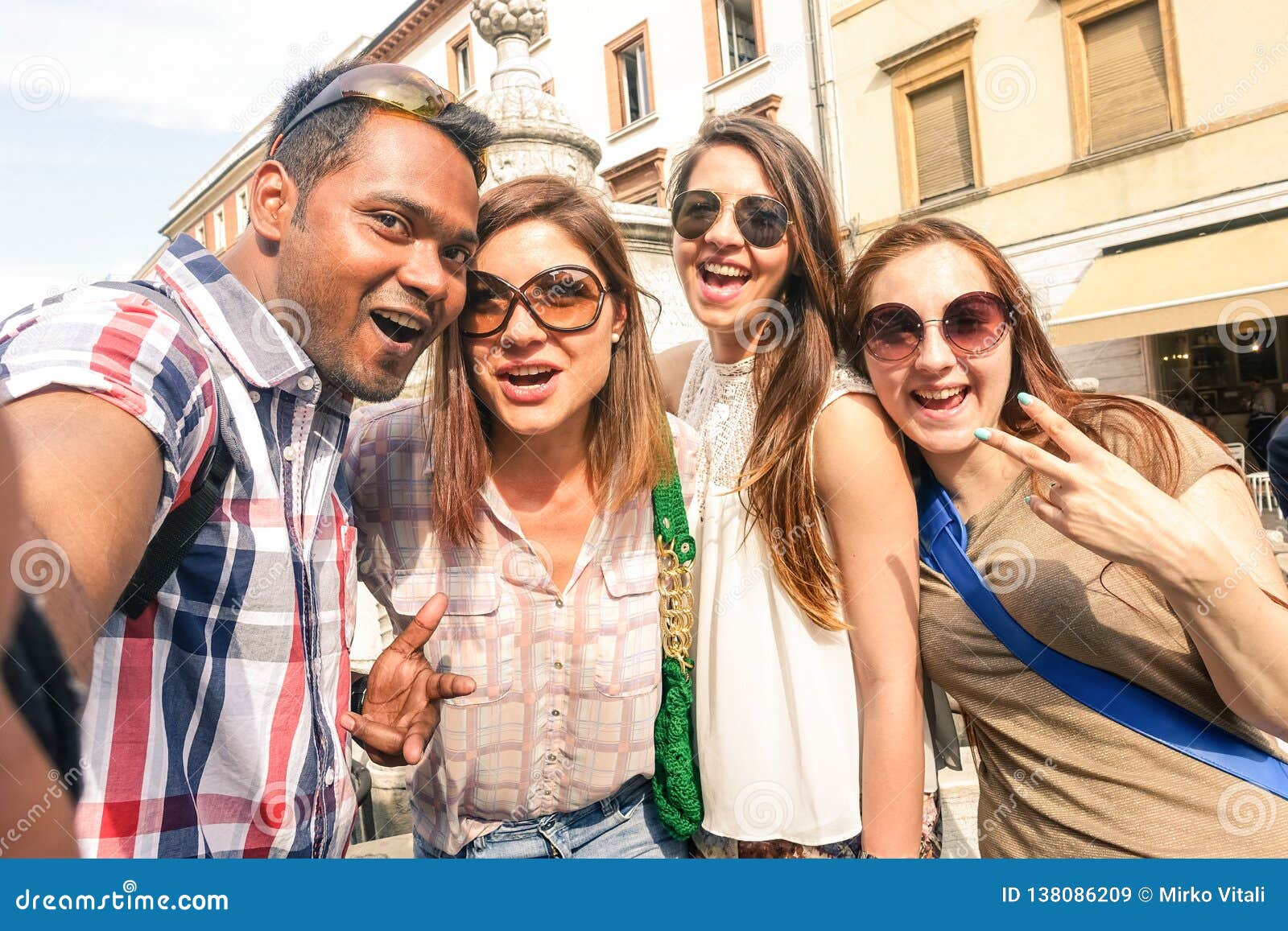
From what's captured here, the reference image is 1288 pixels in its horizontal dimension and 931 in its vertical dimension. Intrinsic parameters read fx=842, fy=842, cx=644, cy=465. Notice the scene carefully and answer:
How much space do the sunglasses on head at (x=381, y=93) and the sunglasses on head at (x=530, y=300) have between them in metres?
0.37

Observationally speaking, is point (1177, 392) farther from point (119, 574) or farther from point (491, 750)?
point (119, 574)

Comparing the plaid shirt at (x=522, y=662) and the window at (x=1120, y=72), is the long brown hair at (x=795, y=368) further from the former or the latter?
the window at (x=1120, y=72)

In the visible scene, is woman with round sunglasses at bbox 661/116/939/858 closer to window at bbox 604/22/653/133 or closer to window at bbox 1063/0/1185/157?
window at bbox 1063/0/1185/157

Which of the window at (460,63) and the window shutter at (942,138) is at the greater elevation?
the window at (460,63)

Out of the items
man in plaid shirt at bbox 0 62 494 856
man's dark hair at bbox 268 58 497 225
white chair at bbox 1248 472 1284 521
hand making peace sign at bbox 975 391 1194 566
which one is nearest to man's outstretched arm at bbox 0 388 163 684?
man in plaid shirt at bbox 0 62 494 856

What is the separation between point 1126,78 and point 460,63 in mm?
13707

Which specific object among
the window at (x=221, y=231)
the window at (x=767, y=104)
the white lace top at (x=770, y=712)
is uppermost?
the window at (x=767, y=104)

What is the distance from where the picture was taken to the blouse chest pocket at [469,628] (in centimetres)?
179

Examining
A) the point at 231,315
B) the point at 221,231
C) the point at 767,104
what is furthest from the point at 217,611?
the point at 767,104

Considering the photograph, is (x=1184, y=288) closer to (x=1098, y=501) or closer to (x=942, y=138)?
(x=942, y=138)

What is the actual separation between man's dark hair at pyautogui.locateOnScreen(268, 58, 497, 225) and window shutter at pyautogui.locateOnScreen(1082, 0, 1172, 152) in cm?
1234

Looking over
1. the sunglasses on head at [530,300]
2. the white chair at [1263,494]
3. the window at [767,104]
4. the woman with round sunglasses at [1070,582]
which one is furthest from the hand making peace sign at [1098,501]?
the window at [767,104]

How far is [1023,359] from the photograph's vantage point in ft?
6.26

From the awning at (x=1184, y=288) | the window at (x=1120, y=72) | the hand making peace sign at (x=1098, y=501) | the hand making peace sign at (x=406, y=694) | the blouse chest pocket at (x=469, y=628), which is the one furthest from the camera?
the window at (x=1120, y=72)
